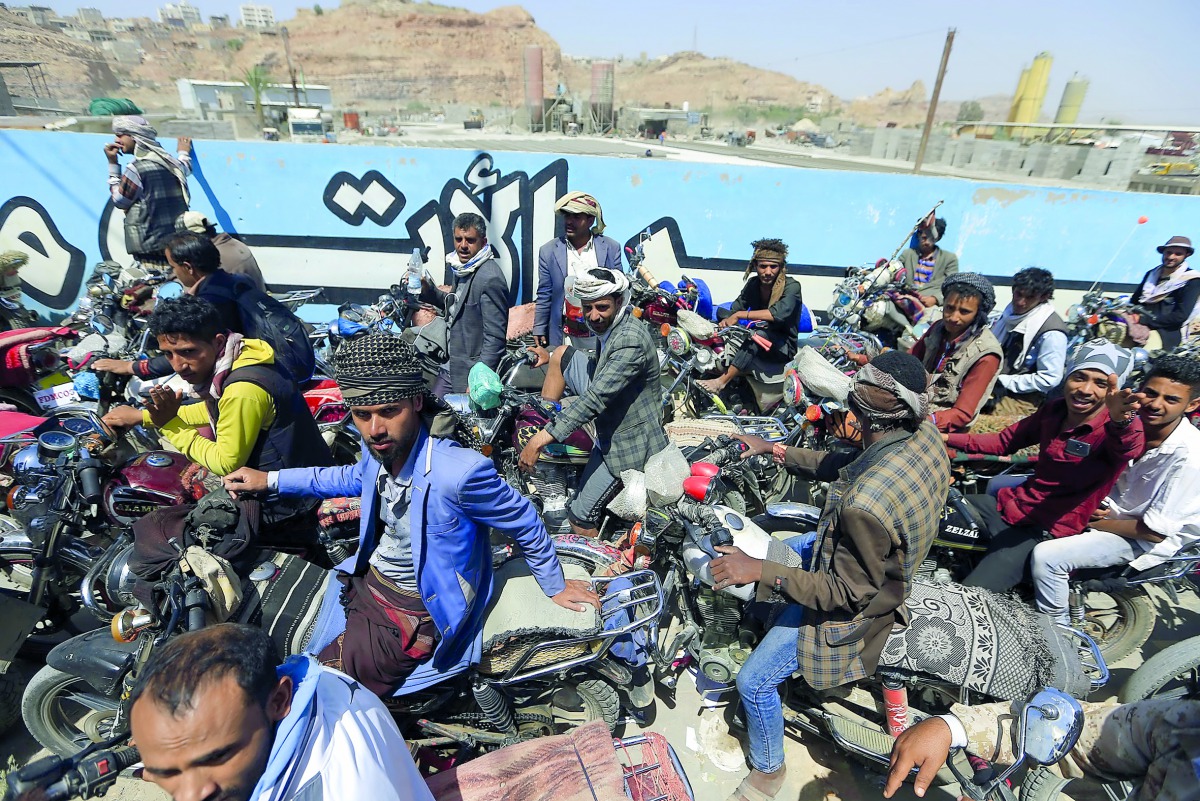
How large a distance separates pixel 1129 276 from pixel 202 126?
2028 centimetres

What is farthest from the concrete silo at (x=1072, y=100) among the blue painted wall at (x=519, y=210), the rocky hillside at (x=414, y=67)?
the blue painted wall at (x=519, y=210)

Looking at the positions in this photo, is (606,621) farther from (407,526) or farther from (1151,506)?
(1151,506)

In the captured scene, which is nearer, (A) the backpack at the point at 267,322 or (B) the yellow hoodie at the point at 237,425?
(B) the yellow hoodie at the point at 237,425

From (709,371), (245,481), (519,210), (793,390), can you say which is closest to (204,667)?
Result: (245,481)

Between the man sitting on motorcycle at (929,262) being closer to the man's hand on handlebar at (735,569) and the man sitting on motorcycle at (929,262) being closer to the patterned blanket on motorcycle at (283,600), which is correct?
the man's hand on handlebar at (735,569)

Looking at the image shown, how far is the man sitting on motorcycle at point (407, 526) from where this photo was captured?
6.68ft

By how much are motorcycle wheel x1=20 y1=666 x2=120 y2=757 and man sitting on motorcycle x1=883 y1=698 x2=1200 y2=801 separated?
346cm

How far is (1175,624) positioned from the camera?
→ 13.7 feet

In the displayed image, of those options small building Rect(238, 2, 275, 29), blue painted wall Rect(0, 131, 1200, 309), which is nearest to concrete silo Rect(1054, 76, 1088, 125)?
blue painted wall Rect(0, 131, 1200, 309)

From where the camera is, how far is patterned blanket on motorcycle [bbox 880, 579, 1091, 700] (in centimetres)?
264

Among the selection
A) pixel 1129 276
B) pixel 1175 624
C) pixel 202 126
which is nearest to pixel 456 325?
pixel 1175 624

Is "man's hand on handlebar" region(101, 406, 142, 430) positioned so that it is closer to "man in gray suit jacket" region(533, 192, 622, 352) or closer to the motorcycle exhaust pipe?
the motorcycle exhaust pipe

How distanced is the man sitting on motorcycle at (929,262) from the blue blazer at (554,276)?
3987 mm

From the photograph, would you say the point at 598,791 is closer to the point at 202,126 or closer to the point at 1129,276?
the point at 1129,276
